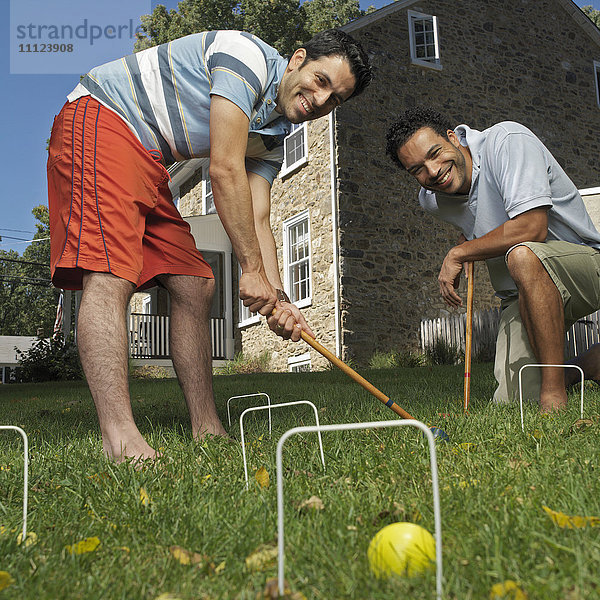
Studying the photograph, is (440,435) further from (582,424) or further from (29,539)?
(29,539)

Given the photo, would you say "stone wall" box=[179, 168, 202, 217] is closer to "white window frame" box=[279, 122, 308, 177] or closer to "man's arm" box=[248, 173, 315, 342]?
"white window frame" box=[279, 122, 308, 177]

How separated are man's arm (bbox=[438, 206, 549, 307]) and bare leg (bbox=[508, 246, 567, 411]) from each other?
3.4 inches

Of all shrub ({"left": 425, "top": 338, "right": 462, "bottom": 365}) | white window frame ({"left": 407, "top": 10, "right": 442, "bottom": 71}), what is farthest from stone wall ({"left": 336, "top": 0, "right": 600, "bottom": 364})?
shrub ({"left": 425, "top": 338, "right": 462, "bottom": 365})

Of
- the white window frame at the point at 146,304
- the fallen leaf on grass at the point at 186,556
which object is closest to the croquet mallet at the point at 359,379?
the fallen leaf on grass at the point at 186,556

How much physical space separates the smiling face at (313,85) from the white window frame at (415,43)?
10.4m

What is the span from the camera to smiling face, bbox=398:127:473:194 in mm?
3455

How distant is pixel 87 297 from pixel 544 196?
2165 millimetres

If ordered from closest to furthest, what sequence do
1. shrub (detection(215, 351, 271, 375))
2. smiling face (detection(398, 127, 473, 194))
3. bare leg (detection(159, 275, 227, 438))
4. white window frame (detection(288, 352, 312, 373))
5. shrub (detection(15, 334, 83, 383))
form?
bare leg (detection(159, 275, 227, 438)), smiling face (detection(398, 127, 473, 194)), white window frame (detection(288, 352, 312, 373)), shrub (detection(15, 334, 83, 383)), shrub (detection(215, 351, 271, 375))

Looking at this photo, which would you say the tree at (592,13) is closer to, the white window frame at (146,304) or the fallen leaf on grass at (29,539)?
the white window frame at (146,304)

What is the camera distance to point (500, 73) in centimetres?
1341

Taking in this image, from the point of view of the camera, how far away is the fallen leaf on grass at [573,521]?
138 cm

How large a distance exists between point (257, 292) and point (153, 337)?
1122 centimetres

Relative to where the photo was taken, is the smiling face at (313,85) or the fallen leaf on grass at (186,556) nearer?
the fallen leaf on grass at (186,556)

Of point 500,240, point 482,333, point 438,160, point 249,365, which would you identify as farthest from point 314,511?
point 249,365
